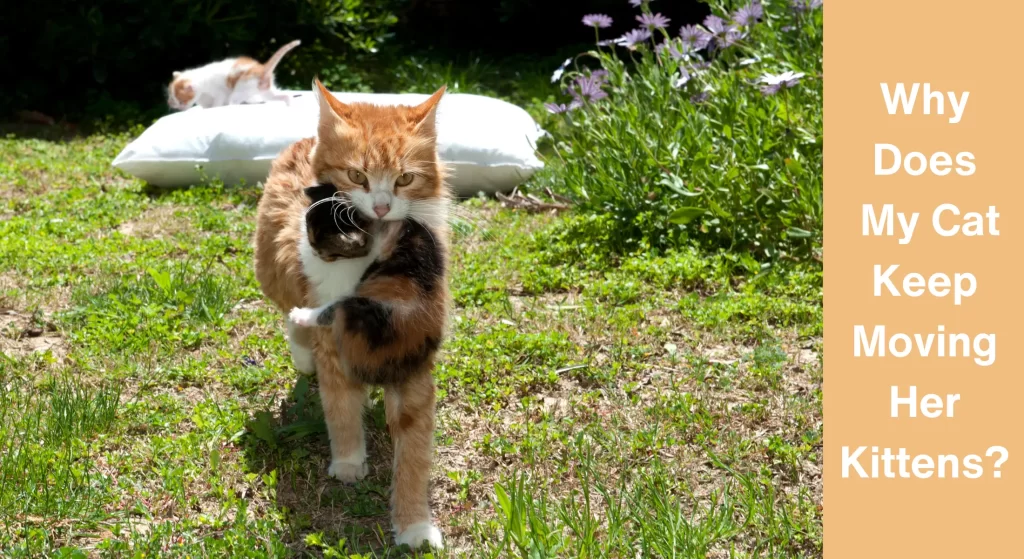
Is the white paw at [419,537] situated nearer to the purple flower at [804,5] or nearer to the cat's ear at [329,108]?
the cat's ear at [329,108]

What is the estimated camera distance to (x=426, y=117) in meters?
3.08

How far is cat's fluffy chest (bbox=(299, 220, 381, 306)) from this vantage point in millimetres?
2961

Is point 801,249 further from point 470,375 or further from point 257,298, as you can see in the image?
point 257,298

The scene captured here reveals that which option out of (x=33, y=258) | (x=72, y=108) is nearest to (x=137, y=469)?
(x=33, y=258)

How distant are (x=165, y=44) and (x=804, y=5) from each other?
19.2 feet

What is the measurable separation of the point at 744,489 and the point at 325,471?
4.36ft

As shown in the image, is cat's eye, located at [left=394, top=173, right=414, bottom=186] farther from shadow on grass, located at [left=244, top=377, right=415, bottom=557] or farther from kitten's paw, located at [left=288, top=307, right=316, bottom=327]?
shadow on grass, located at [left=244, top=377, right=415, bottom=557]

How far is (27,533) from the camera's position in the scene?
270 centimetres

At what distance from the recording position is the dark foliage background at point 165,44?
8.66 m

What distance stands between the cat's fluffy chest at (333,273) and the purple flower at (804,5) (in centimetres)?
308

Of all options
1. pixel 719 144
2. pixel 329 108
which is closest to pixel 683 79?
pixel 719 144

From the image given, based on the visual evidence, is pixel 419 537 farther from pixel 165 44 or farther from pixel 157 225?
pixel 165 44

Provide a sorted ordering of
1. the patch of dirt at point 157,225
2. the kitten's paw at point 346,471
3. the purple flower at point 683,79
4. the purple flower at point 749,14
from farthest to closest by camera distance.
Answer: the patch of dirt at point 157,225 → the purple flower at point 683,79 → the purple flower at point 749,14 → the kitten's paw at point 346,471

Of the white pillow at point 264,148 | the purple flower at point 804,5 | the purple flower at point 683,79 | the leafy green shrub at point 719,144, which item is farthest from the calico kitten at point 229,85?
the purple flower at point 804,5
